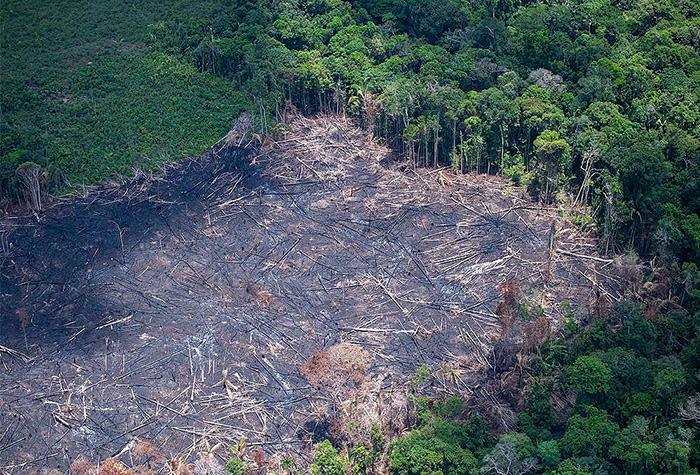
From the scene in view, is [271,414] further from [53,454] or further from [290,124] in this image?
[290,124]

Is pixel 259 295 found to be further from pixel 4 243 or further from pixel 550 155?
pixel 550 155

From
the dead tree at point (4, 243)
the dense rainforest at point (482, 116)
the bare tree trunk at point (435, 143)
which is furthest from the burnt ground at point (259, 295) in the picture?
the dense rainforest at point (482, 116)

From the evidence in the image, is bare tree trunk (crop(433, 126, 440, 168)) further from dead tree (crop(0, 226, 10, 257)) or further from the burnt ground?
dead tree (crop(0, 226, 10, 257))

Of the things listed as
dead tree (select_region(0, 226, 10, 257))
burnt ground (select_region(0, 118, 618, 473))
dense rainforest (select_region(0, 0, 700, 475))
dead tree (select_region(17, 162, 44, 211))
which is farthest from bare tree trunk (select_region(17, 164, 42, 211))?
dead tree (select_region(0, 226, 10, 257))

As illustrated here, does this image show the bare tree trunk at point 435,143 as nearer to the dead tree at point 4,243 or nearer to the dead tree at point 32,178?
the dead tree at point 32,178

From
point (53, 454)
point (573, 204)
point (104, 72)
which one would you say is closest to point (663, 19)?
point (573, 204)
